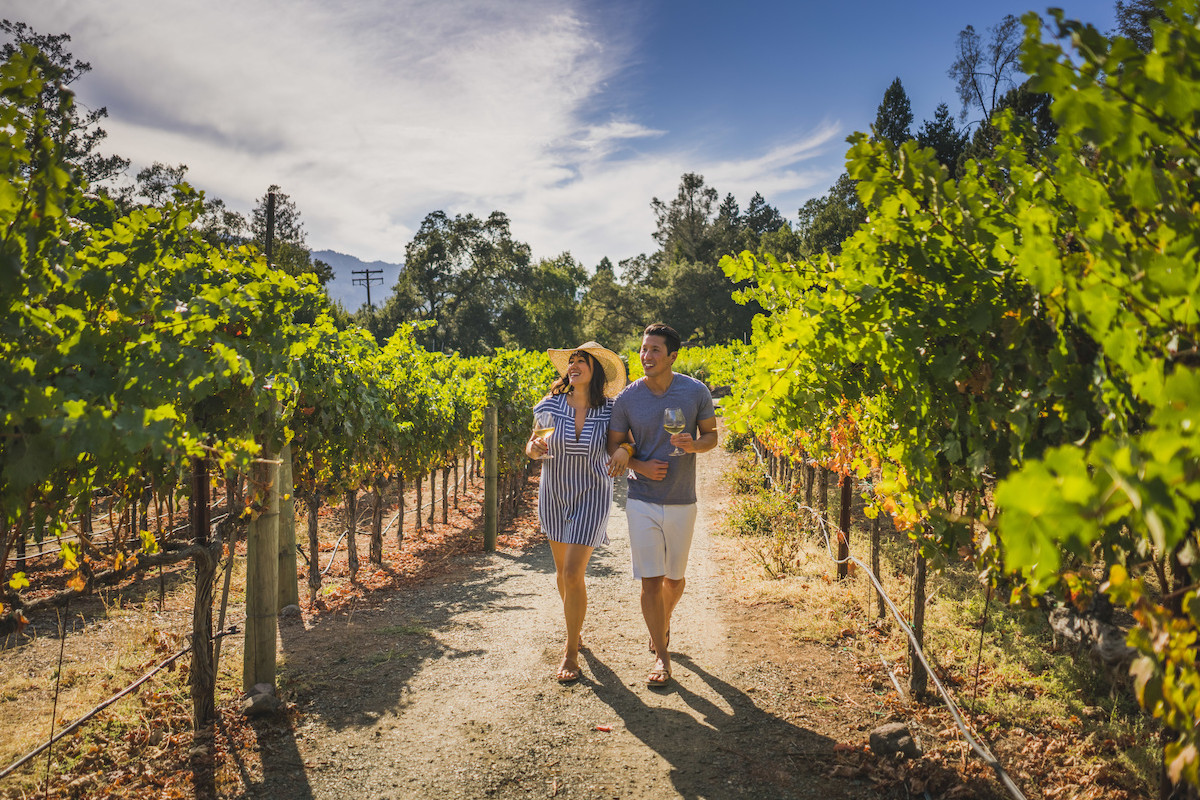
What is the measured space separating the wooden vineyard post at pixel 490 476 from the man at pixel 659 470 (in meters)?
5.15

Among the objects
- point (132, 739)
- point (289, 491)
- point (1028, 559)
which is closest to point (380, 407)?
point (289, 491)

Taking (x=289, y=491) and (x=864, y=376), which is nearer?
(x=864, y=376)

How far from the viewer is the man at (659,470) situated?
3850 mm

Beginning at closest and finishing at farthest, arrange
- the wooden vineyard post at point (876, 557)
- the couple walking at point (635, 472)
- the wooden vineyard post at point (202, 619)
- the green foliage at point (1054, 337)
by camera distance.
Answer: the green foliage at point (1054, 337), the wooden vineyard post at point (202, 619), the couple walking at point (635, 472), the wooden vineyard post at point (876, 557)

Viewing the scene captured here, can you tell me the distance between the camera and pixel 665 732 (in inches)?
135

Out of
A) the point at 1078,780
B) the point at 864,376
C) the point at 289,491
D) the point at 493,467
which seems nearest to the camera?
the point at 1078,780

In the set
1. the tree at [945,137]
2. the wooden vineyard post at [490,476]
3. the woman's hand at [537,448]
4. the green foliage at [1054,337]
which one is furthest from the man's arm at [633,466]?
the tree at [945,137]

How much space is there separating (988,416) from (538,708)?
2.67m

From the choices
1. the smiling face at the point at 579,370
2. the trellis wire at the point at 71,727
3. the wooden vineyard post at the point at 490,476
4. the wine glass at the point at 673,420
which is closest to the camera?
the trellis wire at the point at 71,727

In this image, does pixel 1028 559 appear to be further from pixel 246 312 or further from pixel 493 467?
pixel 493 467

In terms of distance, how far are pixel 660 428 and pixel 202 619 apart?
102 inches

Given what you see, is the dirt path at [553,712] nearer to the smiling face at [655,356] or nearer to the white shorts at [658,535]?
the white shorts at [658,535]

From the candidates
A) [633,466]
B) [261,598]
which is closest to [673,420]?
[633,466]

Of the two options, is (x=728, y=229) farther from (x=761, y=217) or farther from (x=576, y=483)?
(x=576, y=483)
